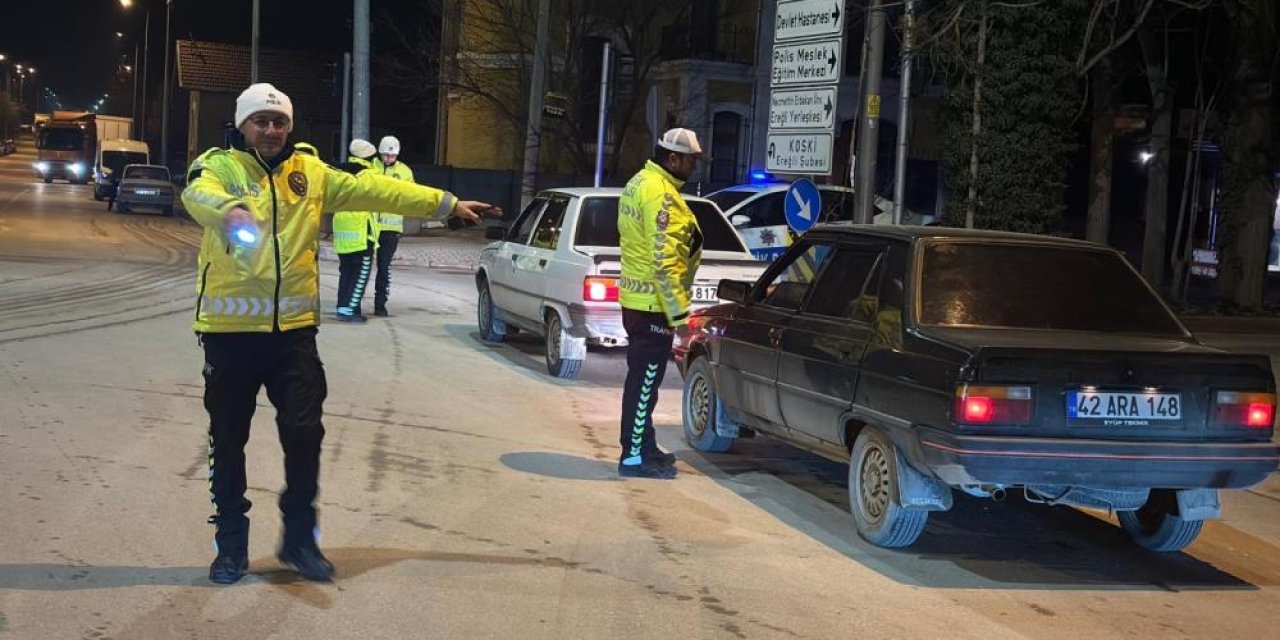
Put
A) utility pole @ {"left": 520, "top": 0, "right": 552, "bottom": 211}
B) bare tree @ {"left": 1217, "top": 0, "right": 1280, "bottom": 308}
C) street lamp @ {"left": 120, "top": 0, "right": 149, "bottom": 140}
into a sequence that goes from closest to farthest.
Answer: bare tree @ {"left": 1217, "top": 0, "right": 1280, "bottom": 308}
utility pole @ {"left": 520, "top": 0, "right": 552, "bottom": 211}
street lamp @ {"left": 120, "top": 0, "right": 149, "bottom": 140}

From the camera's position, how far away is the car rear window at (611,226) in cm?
1223

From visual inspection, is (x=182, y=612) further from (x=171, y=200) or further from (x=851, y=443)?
(x=171, y=200)

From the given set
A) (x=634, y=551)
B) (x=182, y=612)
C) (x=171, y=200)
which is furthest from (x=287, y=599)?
(x=171, y=200)

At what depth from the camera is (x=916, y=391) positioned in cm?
625

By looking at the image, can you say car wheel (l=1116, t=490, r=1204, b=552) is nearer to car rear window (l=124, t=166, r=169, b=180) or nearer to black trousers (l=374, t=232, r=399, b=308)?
black trousers (l=374, t=232, r=399, b=308)

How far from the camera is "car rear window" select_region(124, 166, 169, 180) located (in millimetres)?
41344

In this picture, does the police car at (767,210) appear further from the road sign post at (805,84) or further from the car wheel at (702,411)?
the car wheel at (702,411)

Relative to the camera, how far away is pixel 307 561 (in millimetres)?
5520

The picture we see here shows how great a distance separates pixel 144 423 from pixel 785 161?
7456mm

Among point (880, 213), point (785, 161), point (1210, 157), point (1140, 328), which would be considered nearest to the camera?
point (1140, 328)

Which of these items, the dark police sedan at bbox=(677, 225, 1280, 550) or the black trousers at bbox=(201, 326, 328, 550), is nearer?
the black trousers at bbox=(201, 326, 328, 550)

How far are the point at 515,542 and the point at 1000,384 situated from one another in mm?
2240

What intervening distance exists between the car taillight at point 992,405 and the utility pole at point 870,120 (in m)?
7.70

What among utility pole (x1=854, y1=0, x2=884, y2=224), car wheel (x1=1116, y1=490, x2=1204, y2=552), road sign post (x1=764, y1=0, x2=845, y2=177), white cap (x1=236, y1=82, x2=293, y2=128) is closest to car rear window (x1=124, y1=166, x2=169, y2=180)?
road sign post (x1=764, y1=0, x2=845, y2=177)
